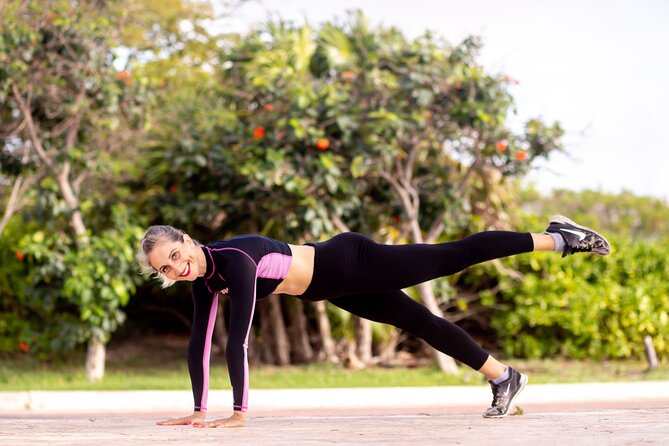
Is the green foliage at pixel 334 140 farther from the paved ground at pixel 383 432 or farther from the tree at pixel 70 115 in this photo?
the paved ground at pixel 383 432

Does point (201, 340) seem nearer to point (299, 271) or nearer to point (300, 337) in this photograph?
point (299, 271)

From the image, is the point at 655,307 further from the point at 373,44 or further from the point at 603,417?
the point at 603,417

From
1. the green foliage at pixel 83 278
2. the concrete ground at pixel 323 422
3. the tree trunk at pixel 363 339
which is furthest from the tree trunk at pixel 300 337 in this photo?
the concrete ground at pixel 323 422

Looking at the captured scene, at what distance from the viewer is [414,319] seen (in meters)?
5.26

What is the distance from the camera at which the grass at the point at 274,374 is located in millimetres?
9539

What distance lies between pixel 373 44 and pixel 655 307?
5073mm

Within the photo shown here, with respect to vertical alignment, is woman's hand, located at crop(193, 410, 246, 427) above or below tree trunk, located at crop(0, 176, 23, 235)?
below

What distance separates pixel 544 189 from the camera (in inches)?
1241

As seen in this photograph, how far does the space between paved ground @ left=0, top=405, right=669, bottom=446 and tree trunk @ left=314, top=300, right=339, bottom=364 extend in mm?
6367

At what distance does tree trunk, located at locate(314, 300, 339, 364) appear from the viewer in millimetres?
11773

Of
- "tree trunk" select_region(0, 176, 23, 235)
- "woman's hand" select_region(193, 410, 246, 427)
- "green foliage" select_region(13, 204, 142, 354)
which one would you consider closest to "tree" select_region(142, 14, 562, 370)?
"green foliage" select_region(13, 204, 142, 354)

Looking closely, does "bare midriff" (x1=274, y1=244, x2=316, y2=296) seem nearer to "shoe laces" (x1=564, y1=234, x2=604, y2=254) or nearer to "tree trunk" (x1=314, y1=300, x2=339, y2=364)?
"shoe laces" (x1=564, y1=234, x2=604, y2=254)

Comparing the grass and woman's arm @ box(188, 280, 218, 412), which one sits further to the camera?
the grass

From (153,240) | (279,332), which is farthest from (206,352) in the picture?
(279,332)
